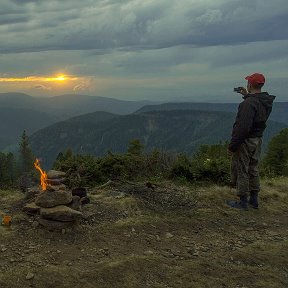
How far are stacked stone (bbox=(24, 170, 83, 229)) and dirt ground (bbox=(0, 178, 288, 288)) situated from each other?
0.20 metres

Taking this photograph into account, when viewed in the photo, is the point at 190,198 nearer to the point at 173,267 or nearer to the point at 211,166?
the point at 211,166

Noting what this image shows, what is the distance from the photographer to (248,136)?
372 inches

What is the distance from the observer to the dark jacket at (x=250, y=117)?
914 centimetres

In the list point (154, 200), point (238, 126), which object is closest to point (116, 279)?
point (154, 200)

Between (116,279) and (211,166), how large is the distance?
6.35m

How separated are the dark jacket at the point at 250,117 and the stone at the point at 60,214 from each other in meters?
3.94

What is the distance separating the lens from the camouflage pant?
9.51 metres

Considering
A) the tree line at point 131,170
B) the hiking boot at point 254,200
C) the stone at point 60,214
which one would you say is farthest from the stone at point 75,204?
the hiking boot at point 254,200

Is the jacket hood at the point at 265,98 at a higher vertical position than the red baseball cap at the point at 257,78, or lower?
lower

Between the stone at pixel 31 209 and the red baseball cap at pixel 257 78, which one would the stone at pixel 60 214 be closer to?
the stone at pixel 31 209

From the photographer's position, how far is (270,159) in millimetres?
48156

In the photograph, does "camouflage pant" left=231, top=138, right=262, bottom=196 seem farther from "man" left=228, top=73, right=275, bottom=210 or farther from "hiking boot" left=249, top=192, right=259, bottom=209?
"hiking boot" left=249, top=192, right=259, bottom=209

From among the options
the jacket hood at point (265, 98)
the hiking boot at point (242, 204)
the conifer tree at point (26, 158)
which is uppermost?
the jacket hood at point (265, 98)

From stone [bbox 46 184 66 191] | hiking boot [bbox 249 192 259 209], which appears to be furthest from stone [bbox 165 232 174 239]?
hiking boot [bbox 249 192 259 209]
